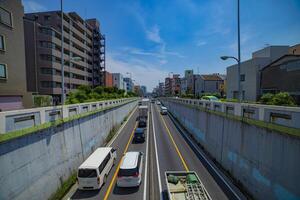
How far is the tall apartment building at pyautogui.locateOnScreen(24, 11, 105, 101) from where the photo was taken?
4672 cm

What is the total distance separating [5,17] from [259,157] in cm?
3262

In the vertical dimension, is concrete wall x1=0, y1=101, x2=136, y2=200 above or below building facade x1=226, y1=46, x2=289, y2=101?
below

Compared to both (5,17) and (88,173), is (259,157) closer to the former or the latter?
(88,173)

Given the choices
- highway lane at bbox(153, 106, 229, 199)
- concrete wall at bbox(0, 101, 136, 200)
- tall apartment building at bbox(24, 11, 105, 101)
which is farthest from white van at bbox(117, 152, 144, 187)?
tall apartment building at bbox(24, 11, 105, 101)

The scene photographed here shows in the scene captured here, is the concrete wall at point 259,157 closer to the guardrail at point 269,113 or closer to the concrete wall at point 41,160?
the guardrail at point 269,113

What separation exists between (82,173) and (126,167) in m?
3.08

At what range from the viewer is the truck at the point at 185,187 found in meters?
10.0

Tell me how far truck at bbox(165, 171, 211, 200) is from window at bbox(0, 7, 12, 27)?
2810 cm

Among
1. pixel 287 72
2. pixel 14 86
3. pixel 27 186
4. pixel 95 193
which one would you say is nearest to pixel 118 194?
pixel 95 193

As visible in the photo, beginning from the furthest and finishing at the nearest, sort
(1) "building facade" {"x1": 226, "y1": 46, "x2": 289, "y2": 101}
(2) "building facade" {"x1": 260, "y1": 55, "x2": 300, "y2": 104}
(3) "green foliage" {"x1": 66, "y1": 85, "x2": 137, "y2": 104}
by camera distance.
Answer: (1) "building facade" {"x1": 226, "y1": 46, "x2": 289, "y2": 101}, (2) "building facade" {"x1": 260, "y1": 55, "x2": 300, "y2": 104}, (3) "green foliage" {"x1": 66, "y1": 85, "x2": 137, "y2": 104}

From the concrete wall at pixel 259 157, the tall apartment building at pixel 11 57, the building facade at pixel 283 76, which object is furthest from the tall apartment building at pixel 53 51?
the building facade at pixel 283 76

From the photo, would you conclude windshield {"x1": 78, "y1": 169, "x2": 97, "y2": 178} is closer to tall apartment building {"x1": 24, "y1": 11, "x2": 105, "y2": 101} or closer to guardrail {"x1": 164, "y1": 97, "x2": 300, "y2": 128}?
guardrail {"x1": 164, "y1": 97, "x2": 300, "y2": 128}

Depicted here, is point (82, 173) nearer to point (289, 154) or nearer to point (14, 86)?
point (289, 154)

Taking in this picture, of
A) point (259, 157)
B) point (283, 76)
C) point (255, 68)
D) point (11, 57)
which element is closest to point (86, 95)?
point (11, 57)
